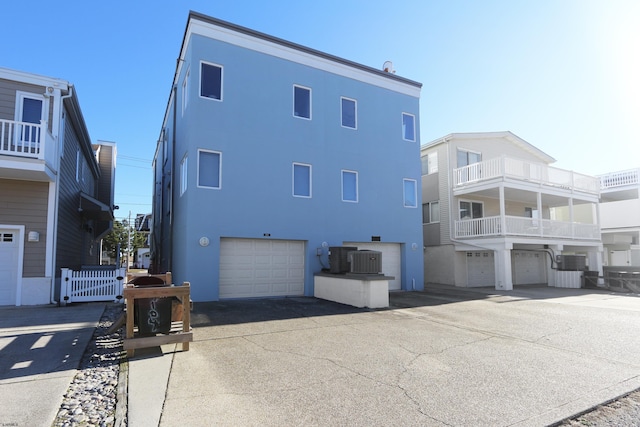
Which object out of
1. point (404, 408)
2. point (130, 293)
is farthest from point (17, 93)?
point (404, 408)

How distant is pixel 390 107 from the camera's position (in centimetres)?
1530

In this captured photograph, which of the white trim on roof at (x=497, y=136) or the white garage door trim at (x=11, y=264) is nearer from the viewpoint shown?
the white garage door trim at (x=11, y=264)

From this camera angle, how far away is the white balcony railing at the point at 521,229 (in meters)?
15.5

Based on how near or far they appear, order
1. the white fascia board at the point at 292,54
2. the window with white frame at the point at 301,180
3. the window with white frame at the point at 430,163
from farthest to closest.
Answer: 1. the window with white frame at the point at 430,163
2. the window with white frame at the point at 301,180
3. the white fascia board at the point at 292,54

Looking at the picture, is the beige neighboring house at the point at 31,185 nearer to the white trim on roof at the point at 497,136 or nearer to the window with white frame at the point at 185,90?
the window with white frame at the point at 185,90

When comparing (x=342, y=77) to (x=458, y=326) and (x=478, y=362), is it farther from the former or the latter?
(x=478, y=362)

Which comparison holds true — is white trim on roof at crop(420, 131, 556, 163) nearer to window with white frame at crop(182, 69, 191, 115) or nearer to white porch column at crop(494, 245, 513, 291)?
white porch column at crop(494, 245, 513, 291)

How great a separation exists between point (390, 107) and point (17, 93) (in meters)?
12.5

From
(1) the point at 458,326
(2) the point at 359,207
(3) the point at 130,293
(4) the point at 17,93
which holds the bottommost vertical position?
(1) the point at 458,326

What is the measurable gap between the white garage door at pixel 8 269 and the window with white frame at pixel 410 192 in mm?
13077

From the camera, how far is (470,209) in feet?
60.3

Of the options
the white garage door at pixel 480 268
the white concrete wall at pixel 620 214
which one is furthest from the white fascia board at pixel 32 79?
the white concrete wall at pixel 620 214

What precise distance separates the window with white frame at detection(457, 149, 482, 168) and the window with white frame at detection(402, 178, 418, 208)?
4361mm

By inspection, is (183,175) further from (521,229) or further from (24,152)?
(521,229)
